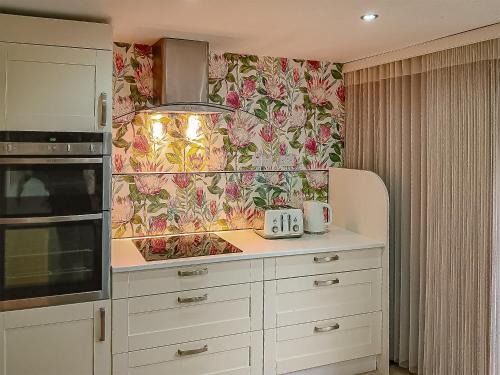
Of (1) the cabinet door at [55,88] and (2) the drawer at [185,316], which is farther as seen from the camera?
(2) the drawer at [185,316]

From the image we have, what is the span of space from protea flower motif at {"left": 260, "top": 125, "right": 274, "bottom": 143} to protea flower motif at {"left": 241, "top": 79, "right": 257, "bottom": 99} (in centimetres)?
26

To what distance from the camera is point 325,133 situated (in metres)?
3.81

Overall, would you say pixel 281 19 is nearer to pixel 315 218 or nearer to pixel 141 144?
pixel 141 144

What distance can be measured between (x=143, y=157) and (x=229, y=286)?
1047 mm

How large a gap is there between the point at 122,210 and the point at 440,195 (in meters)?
2.02

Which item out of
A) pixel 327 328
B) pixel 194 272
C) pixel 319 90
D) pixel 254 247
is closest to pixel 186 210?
pixel 254 247

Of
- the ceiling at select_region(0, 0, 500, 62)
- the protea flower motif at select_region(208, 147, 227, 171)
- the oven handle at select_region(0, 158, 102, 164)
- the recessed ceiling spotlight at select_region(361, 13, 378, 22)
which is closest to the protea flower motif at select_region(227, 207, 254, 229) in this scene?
the protea flower motif at select_region(208, 147, 227, 171)

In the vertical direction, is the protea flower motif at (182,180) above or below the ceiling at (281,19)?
below

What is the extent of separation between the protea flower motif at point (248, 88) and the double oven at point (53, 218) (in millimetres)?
1289

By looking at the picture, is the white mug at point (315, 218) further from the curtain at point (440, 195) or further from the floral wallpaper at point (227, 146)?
the curtain at point (440, 195)

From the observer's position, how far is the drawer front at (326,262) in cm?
293

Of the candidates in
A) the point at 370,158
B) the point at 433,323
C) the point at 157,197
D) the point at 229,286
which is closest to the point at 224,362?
the point at 229,286

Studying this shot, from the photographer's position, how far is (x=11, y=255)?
2.33 m

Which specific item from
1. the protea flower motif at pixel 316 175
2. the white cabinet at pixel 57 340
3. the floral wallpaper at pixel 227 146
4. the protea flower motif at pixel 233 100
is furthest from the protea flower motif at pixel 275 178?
the white cabinet at pixel 57 340
